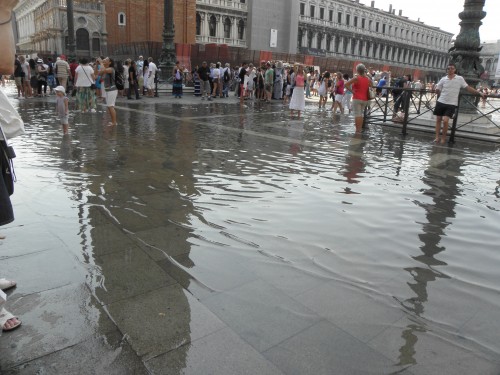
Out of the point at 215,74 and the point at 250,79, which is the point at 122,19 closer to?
the point at 215,74

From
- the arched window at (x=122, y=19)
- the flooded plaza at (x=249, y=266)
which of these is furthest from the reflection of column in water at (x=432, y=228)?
the arched window at (x=122, y=19)

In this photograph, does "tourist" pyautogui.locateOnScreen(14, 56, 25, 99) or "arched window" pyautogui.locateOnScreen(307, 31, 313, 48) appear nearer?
"tourist" pyautogui.locateOnScreen(14, 56, 25, 99)

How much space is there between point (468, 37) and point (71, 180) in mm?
12197

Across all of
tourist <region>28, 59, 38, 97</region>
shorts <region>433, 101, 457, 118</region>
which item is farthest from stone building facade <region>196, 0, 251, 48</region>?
shorts <region>433, 101, 457, 118</region>

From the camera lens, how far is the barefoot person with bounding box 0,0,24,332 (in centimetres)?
224

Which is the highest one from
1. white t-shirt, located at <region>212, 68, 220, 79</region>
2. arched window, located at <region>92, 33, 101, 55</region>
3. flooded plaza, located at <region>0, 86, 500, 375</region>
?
arched window, located at <region>92, 33, 101, 55</region>

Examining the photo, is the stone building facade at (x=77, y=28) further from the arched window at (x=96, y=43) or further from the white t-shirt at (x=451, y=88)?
the white t-shirt at (x=451, y=88)

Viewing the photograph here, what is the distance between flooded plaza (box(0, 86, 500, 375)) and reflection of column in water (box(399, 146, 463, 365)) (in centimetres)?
2

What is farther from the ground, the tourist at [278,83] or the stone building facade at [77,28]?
the stone building facade at [77,28]

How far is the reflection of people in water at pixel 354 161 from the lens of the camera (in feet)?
21.4

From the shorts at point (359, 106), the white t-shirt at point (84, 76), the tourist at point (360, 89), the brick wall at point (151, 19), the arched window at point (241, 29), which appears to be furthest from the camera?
the arched window at point (241, 29)

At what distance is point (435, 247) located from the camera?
13.1ft

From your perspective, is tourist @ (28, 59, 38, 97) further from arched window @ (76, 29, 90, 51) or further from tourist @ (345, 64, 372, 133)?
arched window @ (76, 29, 90, 51)

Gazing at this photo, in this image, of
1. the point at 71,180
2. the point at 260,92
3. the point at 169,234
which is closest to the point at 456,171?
the point at 169,234
